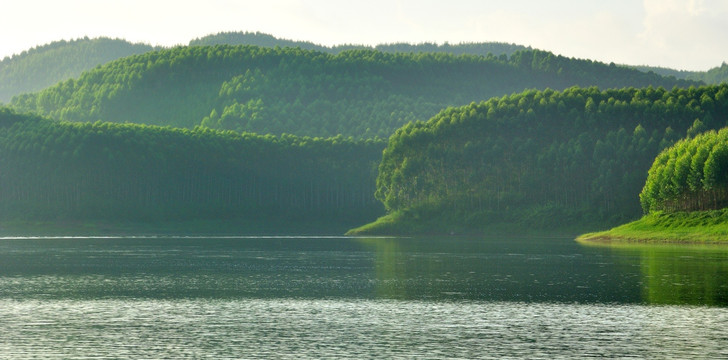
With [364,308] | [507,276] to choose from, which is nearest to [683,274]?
[507,276]

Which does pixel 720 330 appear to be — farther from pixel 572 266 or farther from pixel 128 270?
pixel 128 270

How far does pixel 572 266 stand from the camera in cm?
13050

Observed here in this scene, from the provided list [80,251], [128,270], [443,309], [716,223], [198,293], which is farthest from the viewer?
[716,223]

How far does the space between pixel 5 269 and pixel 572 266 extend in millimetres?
69503

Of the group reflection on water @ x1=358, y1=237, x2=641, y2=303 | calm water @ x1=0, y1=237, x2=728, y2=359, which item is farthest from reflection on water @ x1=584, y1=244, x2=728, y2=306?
reflection on water @ x1=358, y1=237, x2=641, y2=303

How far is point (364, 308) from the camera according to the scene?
83188 mm

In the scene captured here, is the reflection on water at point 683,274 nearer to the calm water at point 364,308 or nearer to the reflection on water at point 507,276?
the calm water at point 364,308

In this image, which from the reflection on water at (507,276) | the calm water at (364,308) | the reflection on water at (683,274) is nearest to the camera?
the calm water at (364,308)

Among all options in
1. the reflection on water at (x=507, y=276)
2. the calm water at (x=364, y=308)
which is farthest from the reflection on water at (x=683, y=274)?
the reflection on water at (x=507, y=276)

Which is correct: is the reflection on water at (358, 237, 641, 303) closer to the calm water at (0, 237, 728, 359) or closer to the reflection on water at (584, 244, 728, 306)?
the calm water at (0, 237, 728, 359)

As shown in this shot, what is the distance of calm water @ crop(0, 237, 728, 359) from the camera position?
6262 cm

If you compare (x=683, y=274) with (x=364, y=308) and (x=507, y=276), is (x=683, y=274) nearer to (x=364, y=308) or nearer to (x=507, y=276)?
(x=507, y=276)

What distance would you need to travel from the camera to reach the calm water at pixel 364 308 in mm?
62625

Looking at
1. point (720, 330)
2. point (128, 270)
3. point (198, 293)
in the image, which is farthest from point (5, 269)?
point (720, 330)
